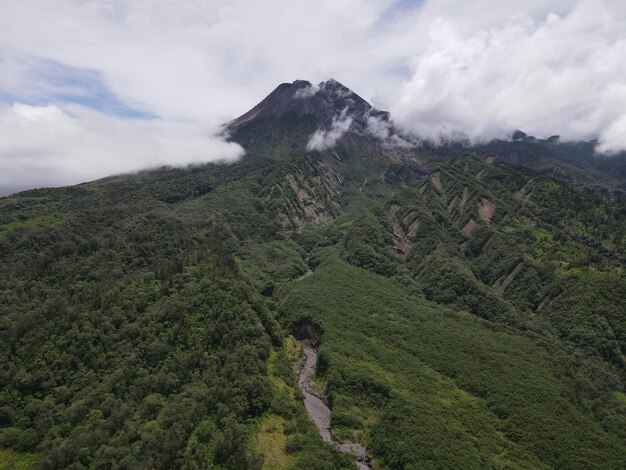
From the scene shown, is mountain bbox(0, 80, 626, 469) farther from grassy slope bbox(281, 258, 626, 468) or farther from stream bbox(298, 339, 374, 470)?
stream bbox(298, 339, 374, 470)

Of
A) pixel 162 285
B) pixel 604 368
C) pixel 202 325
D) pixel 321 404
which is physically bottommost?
pixel 604 368

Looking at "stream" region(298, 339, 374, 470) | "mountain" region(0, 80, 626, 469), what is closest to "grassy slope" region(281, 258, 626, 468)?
"mountain" region(0, 80, 626, 469)

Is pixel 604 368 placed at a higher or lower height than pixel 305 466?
lower

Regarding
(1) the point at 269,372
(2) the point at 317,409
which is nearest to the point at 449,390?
(2) the point at 317,409

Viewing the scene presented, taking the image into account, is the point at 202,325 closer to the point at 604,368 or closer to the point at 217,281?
the point at 217,281

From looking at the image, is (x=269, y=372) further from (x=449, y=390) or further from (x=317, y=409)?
(x=449, y=390)

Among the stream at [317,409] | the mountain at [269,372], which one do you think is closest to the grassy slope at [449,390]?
the mountain at [269,372]

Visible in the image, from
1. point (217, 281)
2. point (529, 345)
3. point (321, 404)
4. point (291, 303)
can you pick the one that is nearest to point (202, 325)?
point (217, 281)

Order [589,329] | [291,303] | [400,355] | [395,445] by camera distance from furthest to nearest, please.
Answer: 1. [291,303]
2. [589,329]
3. [400,355]
4. [395,445]
